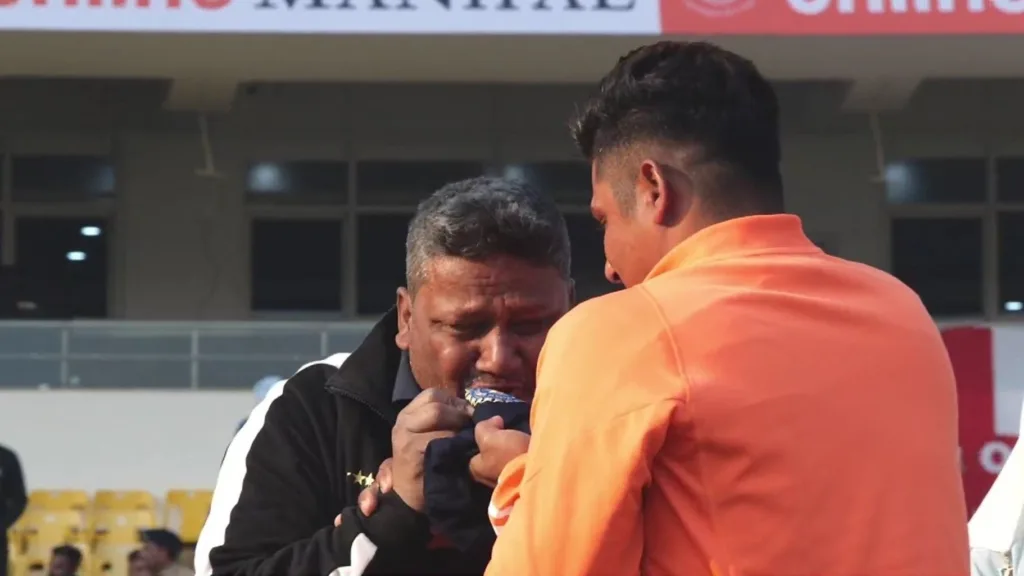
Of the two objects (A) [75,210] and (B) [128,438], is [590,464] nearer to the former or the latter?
(B) [128,438]

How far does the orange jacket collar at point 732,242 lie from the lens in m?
1.27

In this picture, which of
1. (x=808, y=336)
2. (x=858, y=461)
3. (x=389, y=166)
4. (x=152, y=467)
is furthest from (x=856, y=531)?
(x=389, y=166)

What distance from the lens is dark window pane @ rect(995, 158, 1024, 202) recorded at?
1195cm

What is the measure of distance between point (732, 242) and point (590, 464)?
25 centimetres

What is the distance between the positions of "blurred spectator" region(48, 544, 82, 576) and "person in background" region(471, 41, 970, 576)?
21.5 feet

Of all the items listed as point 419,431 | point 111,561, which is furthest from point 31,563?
point 419,431

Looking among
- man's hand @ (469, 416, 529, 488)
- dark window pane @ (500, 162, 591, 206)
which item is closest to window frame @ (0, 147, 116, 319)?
dark window pane @ (500, 162, 591, 206)

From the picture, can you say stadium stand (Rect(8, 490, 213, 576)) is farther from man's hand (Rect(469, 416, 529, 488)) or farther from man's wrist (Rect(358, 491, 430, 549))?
man's hand (Rect(469, 416, 529, 488))

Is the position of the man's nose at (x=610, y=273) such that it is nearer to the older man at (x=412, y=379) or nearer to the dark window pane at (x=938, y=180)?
the older man at (x=412, y=379)

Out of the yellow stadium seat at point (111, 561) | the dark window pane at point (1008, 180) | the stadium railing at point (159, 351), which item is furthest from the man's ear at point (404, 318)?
the dark window pane at point (1008, 180)

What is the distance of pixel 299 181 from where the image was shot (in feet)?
38.4

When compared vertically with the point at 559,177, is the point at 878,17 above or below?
above

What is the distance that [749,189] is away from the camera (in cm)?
131

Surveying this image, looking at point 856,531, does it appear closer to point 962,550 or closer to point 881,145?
point 962,550
